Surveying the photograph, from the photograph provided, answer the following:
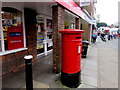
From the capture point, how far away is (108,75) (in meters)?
Answer: 3.91

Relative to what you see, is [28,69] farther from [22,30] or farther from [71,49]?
[22,30]

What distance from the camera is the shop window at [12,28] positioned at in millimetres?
3541

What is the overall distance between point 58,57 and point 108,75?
214 cm

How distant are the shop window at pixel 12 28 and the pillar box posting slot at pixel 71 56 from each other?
208 centimetres

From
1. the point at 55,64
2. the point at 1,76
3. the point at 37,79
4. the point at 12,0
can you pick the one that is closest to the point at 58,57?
the point at 55,64

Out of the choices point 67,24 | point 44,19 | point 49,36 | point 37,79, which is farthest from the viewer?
point 67,24

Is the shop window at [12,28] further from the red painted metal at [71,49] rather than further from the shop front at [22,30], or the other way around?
the red painted metal at [71,49]

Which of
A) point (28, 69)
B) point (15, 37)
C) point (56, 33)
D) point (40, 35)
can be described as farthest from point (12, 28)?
point (28, 69)

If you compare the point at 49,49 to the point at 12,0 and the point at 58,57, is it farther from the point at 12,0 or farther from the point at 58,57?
the point at 12,0

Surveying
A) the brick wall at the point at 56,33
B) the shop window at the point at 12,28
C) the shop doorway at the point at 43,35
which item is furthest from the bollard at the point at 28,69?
the shop doorway at the point at 43,35

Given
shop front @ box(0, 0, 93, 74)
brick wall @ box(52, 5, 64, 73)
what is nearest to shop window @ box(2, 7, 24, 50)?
shop front @ box(0, 0, 93, 74)

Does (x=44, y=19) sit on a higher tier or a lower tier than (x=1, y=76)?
higher

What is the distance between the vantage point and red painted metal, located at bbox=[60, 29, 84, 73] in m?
2.82

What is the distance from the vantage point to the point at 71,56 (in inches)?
113
